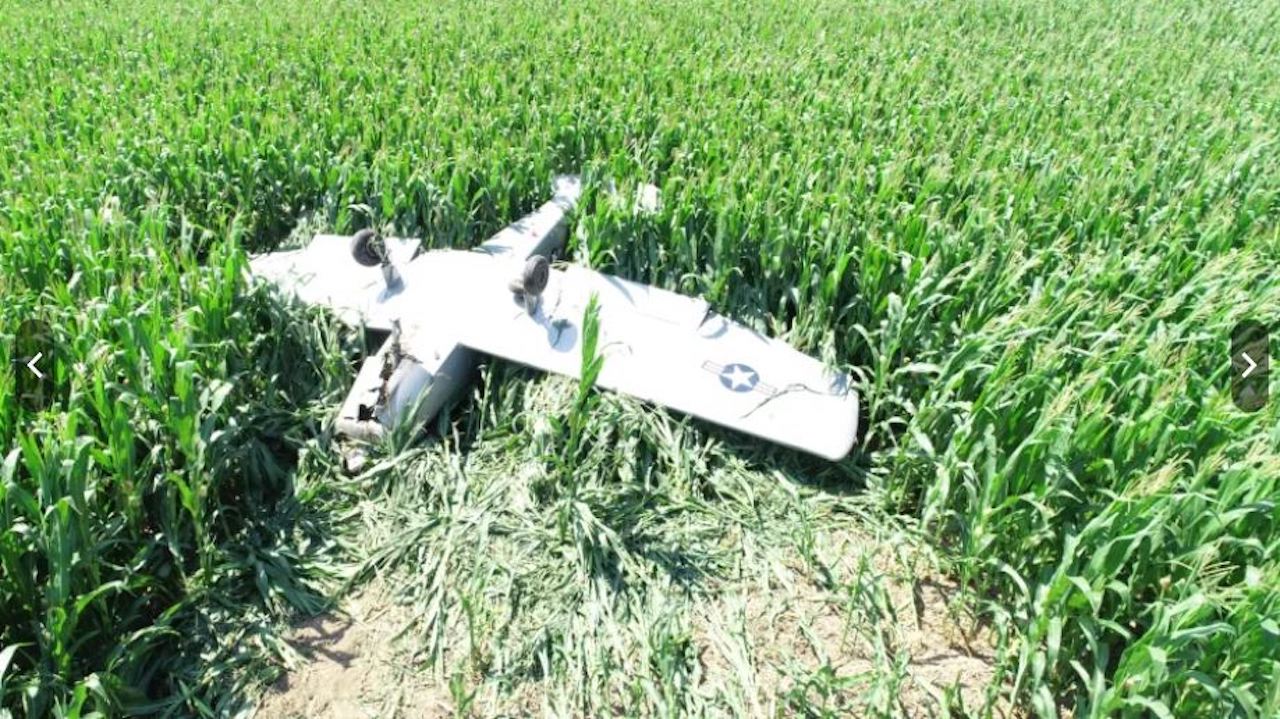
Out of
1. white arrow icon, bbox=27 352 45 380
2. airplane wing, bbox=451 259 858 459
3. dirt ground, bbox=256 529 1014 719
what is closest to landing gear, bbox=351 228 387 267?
airplane wing, bbox=451 259 858 459

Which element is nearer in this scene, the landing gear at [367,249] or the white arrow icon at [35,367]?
the white arrow icon at [35,367]

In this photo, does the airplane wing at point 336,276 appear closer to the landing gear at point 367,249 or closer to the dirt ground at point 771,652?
the landing gear at point 367,249

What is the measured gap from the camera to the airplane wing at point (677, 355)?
3.12 meters

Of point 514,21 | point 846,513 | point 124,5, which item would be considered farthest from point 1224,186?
point 124,5

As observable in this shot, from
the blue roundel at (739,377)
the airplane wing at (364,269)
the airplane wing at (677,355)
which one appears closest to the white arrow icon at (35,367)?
the airplane wing at (364,269)

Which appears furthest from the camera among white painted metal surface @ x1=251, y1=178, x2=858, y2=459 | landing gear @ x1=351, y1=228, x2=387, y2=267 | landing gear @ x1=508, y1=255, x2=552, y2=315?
landing gear @ x1=351, y1=228, x2=387, y2=267

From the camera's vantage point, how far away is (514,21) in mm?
8102

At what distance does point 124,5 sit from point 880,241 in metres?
8.66

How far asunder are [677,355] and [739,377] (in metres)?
0.26

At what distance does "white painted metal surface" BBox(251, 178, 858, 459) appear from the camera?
10.2ft

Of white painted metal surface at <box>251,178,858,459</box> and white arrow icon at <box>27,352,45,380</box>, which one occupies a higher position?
white arrow icon at <box>27,352,45,380</box>

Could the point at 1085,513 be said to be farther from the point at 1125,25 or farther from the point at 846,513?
the point at 1125,25

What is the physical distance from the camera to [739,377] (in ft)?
10.7

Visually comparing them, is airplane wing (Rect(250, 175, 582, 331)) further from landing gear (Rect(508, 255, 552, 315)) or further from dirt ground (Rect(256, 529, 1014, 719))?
dirt ground (Rect(256, 529, 1014, 719))
